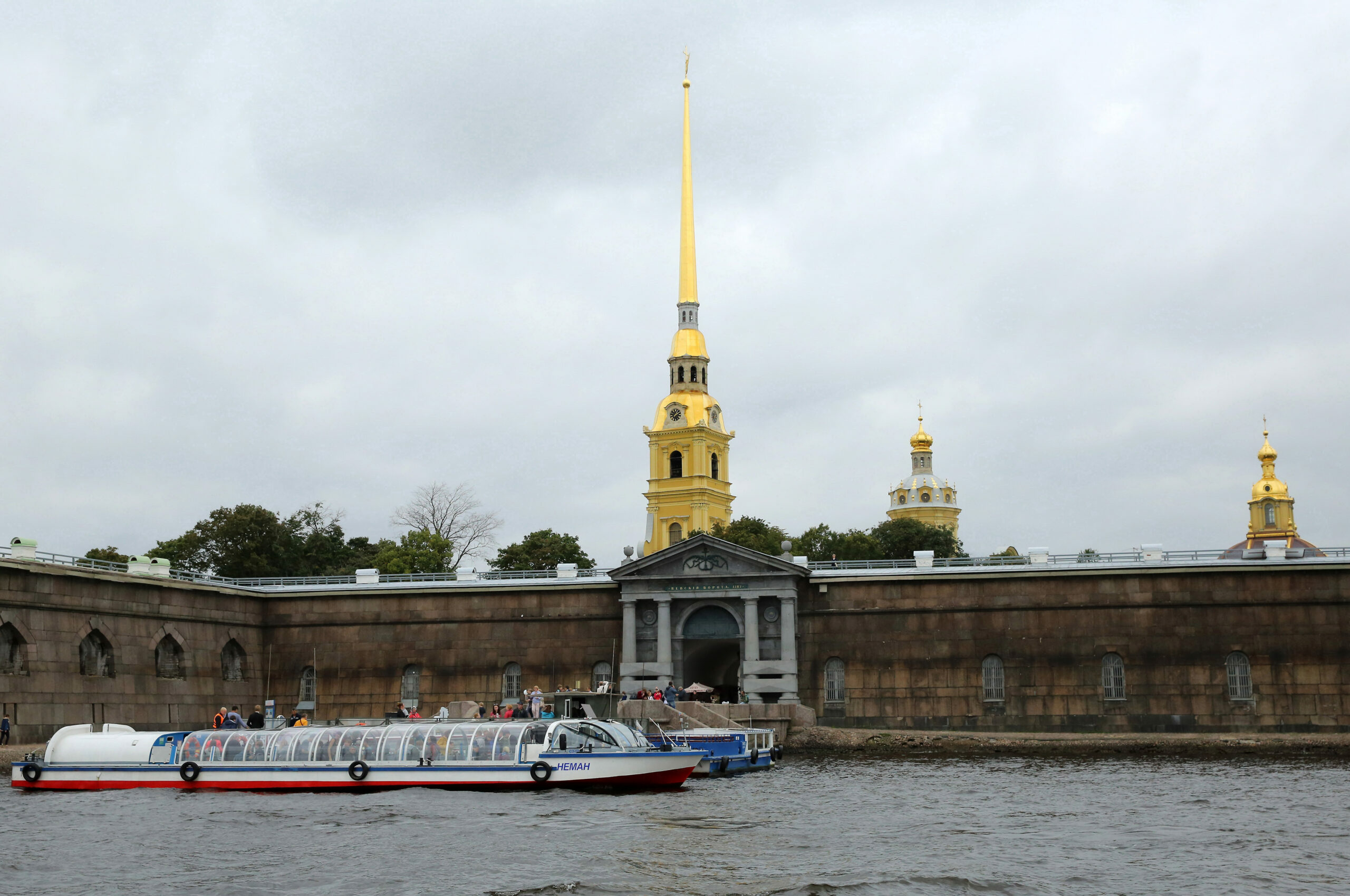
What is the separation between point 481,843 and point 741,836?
541cm

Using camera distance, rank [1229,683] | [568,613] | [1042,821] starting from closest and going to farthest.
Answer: [1042,821]
[1229,683]
[568,613]

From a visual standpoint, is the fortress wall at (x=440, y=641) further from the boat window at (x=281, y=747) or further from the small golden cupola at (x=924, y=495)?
the small golden cupola at (x=924, y=495)

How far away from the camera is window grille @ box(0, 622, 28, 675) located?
4975 centimetres

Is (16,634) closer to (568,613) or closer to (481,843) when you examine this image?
(568,613)

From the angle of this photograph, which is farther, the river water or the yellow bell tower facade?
the yellow bell tower facade

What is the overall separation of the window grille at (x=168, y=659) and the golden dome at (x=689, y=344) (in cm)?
8046

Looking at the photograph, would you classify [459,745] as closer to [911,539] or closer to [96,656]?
[96,656]

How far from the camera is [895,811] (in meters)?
34.2

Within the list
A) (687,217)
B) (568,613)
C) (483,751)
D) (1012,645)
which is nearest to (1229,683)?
(1012,645)

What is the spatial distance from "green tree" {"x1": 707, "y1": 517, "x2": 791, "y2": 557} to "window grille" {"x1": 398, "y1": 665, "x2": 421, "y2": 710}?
43356 millimetres

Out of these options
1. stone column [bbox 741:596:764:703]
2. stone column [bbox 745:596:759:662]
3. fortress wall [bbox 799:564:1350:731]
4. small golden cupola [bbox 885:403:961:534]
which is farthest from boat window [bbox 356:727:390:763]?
small golden cupola [bbox 885:403:961:534]

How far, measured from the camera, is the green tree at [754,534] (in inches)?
4323

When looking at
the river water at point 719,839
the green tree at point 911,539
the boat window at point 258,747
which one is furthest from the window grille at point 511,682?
the green tree at point 911,539

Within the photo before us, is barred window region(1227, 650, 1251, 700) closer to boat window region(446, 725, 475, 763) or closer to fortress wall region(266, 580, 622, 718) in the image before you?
fortress wall region(266, 580, 622, 718)
